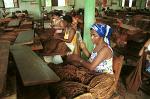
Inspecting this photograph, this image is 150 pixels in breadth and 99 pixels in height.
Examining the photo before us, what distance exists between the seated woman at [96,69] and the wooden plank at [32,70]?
23cm

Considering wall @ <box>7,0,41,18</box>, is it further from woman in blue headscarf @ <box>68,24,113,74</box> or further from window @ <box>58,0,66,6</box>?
woman in blue headscarf @ <box>68,24,113,74</box>

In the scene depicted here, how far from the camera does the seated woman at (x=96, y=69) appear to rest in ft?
6.02

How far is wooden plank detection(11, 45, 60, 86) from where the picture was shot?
137 centimetres

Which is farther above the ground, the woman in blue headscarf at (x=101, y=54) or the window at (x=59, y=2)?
the window at (x=59, y=2)

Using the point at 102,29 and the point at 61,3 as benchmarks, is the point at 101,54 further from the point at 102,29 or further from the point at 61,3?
the point at 61,3

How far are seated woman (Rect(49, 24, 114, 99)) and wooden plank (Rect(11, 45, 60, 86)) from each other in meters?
0.23

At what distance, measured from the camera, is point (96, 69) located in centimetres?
233

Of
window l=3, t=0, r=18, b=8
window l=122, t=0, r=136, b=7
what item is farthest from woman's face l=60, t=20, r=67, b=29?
window l=122, t=0, r=136, b=7

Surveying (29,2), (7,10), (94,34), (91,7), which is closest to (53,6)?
(29,2)

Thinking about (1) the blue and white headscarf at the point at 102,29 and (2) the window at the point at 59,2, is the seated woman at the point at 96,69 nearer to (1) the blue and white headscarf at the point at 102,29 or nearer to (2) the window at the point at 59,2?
(1) the blue and white headscarf at the point at 102,29

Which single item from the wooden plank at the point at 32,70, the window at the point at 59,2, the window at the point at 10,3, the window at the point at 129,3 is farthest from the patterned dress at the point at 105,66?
the window at the point at 129,3

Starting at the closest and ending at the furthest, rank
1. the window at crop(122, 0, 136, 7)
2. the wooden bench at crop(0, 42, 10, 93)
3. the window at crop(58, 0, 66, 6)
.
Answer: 1. the wooden bench at crop(0, 42, 10, 93)
2. the window at crop(58, 0, 66, 6)
3. the window at crop(122, 0, 136, 7)

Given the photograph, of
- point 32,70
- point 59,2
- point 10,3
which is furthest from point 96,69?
point 59,2

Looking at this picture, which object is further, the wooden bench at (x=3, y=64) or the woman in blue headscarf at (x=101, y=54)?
the woman in blue headscarf at (x=101, y=54)
